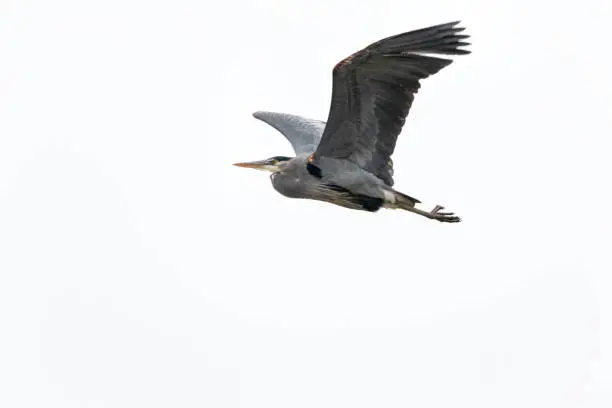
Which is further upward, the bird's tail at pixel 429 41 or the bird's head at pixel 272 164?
the bird's tail at pixel 429 41

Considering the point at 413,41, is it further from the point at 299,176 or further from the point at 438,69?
the point at 299,176

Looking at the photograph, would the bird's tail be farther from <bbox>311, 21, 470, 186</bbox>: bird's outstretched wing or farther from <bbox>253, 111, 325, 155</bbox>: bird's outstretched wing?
<bbox>253, 111, 325, 155</bbox>: bird's outstretched wing

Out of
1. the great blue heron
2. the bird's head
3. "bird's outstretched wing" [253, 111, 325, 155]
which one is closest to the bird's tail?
the great blue heron

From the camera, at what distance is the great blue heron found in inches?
513

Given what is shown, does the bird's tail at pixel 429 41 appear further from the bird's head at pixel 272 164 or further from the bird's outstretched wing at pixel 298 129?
the bird's outstretched wing at pixel 298 129

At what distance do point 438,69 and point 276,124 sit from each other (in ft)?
13.8

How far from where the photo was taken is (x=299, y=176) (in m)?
14.4

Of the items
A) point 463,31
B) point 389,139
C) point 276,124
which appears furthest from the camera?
point 276,124

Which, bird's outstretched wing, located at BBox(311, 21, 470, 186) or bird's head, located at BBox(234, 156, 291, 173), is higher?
bird's outstretched wing, located at BBox(311, 21, 470, 186)

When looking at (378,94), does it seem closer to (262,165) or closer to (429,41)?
(429,41)

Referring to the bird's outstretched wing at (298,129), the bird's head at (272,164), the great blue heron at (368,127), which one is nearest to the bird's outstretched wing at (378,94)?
the great blue heron at (368,127)

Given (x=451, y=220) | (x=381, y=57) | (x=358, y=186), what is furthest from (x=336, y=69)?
(x=451, y=220)

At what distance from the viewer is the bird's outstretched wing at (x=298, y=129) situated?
16078 millimetres

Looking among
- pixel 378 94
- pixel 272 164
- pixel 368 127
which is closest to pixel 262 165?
pixel 272 164
